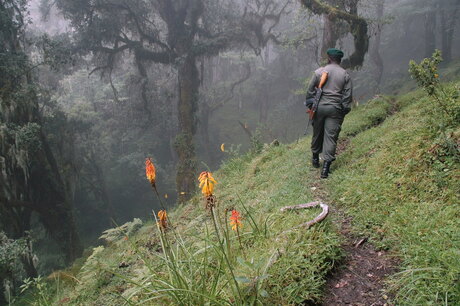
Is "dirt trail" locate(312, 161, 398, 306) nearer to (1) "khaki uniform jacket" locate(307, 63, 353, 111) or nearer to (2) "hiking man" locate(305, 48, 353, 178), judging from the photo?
(2) "hiking man" locate(305, 48, 353, 178)

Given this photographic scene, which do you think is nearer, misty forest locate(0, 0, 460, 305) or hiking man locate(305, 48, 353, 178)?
misty forest locate(0, 0, 460, 305)

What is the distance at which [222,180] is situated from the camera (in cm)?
869

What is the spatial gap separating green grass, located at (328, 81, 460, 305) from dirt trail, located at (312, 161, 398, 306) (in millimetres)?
109

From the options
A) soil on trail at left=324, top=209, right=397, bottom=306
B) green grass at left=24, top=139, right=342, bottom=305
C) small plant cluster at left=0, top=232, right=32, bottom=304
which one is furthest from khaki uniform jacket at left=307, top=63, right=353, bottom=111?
small plant cluster at left=0, top=232, right=32, bottom=304

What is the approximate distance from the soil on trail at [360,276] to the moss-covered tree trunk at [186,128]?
1020cm

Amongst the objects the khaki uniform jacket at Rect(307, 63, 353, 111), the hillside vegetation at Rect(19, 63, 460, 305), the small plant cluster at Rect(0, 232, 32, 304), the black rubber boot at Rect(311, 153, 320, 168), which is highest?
the khaki uniform jacket at Rect(307, 63, 353, 111)

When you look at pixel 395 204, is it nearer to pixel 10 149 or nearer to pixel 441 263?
pixel 441 263

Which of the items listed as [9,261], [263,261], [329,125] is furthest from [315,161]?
[9,261]

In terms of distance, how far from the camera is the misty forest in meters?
2.50

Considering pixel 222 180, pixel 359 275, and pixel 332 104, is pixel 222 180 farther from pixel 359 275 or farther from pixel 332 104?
pixel 359 275

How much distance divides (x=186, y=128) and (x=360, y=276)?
525 inches

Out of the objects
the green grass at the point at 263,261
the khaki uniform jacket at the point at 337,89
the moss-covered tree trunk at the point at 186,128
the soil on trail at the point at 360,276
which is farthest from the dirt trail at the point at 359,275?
the moss-covered tree trunk at the point at 186,128

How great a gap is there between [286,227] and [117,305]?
1.87 metres

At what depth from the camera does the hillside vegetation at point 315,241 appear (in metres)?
2.27
